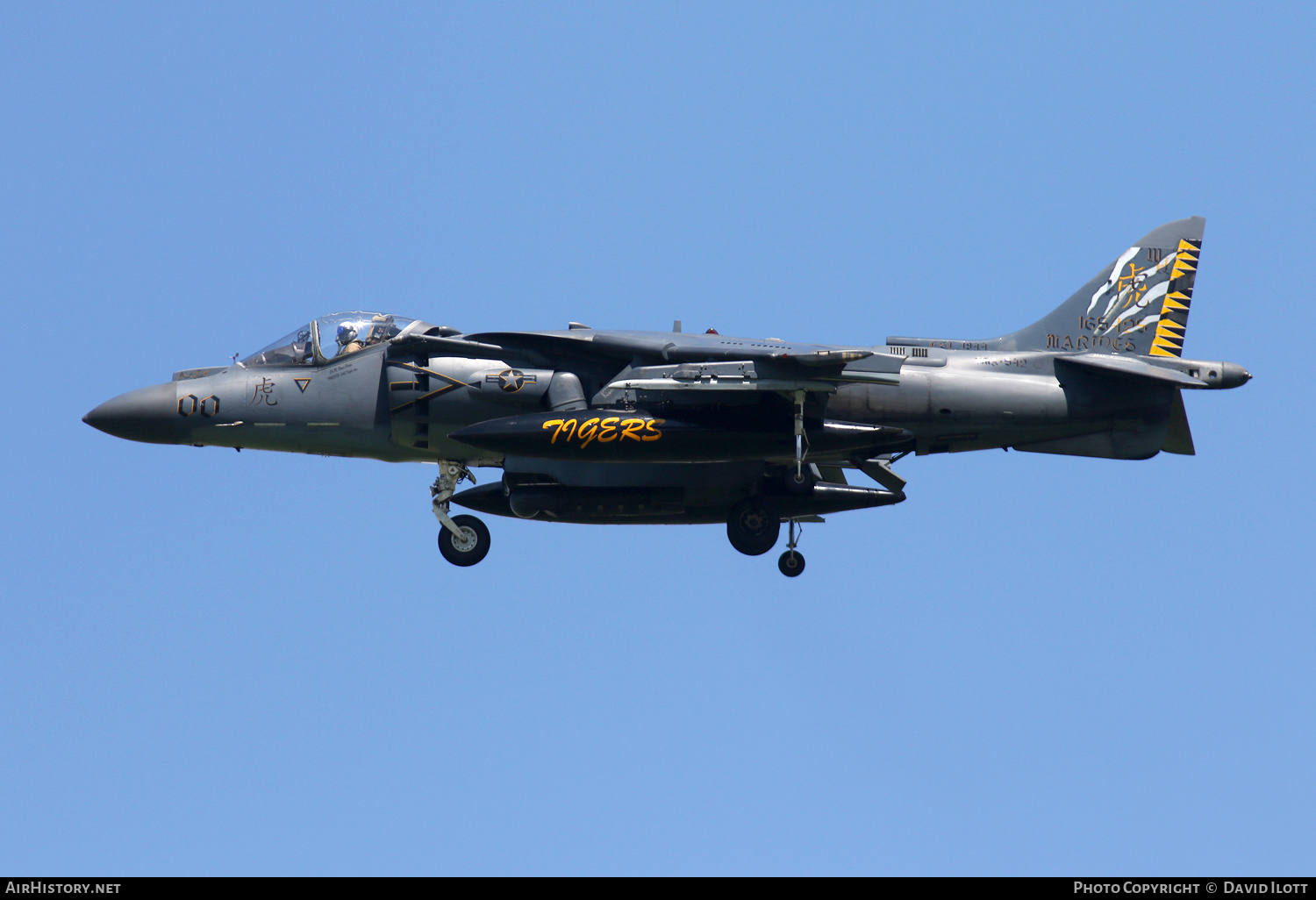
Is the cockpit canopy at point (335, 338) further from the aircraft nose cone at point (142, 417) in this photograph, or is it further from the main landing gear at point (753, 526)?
the main landing gear at point (753, 526)

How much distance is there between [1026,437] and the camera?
24125 millimetres

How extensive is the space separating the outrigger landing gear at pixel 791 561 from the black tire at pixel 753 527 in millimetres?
1291

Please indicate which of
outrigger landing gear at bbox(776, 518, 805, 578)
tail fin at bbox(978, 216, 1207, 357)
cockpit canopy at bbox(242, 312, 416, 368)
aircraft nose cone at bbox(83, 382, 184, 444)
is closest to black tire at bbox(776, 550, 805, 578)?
outrigger landing gear at bbox(776, 518, 805, 578)

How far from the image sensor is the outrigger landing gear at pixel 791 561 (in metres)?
25.8

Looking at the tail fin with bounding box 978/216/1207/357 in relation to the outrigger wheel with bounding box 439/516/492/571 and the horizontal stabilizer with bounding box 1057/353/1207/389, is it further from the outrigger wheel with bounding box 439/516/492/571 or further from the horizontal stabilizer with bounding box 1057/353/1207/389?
the outrigger wheel with bounding box 439/516/492/571

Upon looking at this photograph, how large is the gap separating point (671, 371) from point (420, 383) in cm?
382

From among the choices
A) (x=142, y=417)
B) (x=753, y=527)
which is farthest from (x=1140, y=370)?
(x=142, y=417)

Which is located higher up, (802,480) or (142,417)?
(142,417)

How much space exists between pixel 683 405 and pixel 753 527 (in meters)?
2.47

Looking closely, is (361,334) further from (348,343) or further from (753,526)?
(753,526)

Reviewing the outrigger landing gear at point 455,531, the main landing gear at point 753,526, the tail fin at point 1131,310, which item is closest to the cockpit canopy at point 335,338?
the outrigger landing gear at point 455,531

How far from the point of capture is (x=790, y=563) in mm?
25812

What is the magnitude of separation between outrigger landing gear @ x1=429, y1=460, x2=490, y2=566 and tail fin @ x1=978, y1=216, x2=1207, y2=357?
8200mm
